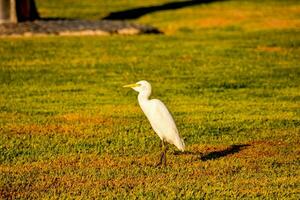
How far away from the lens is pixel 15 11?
35688 mm

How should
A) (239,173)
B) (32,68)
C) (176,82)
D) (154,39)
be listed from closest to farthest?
(239,173)
(176,82)
(32,68)
(154,39)

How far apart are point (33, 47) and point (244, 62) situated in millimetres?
8726

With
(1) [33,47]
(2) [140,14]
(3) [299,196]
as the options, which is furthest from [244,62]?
(2) [140,14]

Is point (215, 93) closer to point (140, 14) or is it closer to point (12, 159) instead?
point (12, 159)

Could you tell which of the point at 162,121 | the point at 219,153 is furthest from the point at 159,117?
the point at 219,153

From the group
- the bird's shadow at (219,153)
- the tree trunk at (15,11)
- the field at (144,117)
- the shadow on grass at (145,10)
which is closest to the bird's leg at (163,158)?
the field at (144,117)

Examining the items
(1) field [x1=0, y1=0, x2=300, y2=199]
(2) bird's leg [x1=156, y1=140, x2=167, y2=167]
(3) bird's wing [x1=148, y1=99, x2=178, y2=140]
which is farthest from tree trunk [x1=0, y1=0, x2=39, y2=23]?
(3) bird's wing [x1=148, y1=99, x2=178, y2=140]

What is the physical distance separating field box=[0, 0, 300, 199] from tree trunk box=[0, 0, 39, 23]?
462 centimetres

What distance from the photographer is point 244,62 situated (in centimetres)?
2422

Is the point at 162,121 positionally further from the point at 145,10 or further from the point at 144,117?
the point at 145,10

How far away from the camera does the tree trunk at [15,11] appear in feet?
117

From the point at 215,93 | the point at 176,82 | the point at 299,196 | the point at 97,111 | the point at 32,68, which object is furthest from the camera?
the point at 32,68

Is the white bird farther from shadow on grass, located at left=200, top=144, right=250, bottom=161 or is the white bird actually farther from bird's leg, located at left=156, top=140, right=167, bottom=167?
shadow on grass, located at left=200, top=144, right=250, bottom=161

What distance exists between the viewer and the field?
998 centimetres
